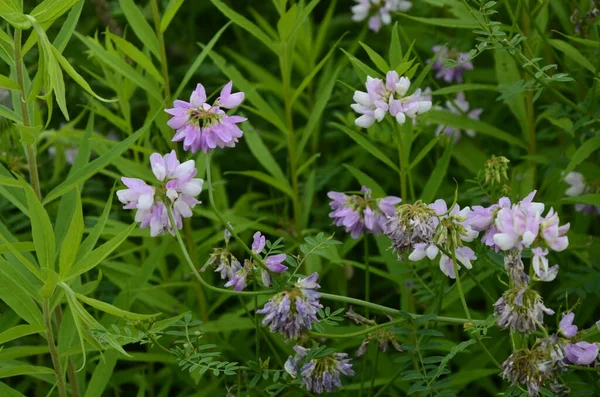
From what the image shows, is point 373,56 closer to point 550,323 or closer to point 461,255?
point 461,255

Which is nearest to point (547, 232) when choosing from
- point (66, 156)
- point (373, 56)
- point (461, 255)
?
point (461, 255)

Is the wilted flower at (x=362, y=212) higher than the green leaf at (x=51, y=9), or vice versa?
the green leaf at (x=51, y=9)

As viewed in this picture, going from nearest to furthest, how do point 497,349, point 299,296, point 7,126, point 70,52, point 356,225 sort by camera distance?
point 299,296
point 356,225
point 497,349
point 7,126
point 70,52

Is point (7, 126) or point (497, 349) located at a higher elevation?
point (7, 126)

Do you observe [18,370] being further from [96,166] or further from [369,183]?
[369,183]

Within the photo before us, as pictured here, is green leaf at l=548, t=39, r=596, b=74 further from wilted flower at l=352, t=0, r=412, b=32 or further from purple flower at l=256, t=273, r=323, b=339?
purple flower at l=256, t=273, r=323, b=339

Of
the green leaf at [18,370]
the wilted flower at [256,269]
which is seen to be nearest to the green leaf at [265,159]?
the wilted flower at [256,269]

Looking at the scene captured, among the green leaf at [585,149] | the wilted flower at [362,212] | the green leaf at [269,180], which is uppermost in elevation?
the green leaf at [585,149]

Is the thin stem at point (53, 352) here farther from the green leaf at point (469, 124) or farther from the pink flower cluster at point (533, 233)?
the green leaf at point (469, 124)

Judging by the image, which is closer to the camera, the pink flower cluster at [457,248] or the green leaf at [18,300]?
the pink flower cluster at [457,248]
